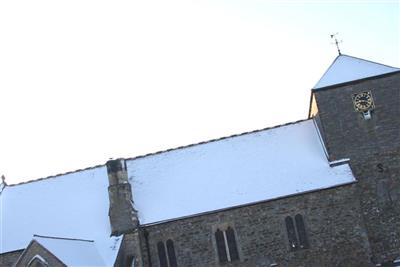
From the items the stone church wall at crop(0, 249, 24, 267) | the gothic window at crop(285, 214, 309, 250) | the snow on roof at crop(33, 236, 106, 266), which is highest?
the stone church wall at crop(0, 249, 24, 267)

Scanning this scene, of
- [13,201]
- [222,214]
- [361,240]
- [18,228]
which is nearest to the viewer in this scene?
[361,240]

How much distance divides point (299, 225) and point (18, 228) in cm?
1576

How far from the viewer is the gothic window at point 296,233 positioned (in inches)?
1037

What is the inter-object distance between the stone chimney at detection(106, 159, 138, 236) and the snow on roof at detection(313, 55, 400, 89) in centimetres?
1155

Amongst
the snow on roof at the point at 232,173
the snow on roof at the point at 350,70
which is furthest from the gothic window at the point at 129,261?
the snow on roof at the point at 350,70

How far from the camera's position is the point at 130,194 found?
95.5ft

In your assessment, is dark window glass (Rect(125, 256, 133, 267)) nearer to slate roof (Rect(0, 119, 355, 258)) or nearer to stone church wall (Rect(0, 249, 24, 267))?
slate roof (Rect(0, 119, 355, 258))

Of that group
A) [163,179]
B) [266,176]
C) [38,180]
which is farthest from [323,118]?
[38,180]

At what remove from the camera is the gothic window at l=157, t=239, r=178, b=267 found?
90.0ft

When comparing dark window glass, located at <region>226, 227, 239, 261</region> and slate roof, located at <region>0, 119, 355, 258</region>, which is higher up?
slate roof, located at <region>0, 119, 355, 258</region>

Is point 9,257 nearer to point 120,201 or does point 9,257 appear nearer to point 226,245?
point 120,201

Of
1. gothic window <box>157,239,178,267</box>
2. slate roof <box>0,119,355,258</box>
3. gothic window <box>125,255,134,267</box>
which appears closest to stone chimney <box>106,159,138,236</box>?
slate roof <box>0,119,355,258</box>

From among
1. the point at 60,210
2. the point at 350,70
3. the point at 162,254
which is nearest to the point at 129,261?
the point at 162,254

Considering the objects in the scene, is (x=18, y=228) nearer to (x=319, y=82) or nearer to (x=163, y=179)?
(x=163, y=179)
